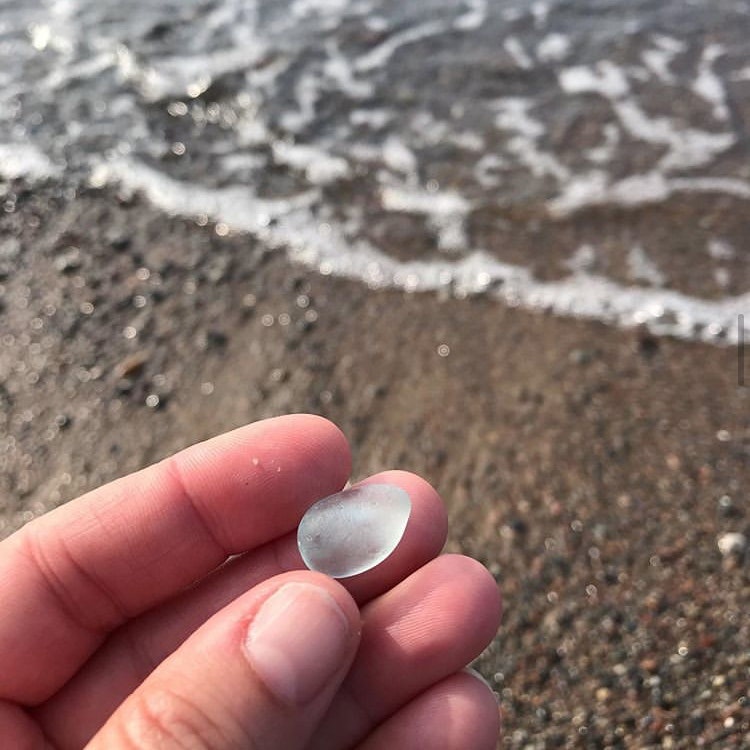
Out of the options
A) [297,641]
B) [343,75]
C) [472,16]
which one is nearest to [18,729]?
[297,641]

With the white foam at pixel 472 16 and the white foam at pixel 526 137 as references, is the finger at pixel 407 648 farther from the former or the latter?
the white foam at pixel 472 16

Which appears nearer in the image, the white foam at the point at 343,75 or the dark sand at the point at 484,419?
the dark sand at the point at 484,419

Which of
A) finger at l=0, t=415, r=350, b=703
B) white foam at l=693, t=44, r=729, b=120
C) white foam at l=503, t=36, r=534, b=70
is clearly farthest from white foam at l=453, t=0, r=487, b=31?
finger at l=0, t=415, r=350, b=703

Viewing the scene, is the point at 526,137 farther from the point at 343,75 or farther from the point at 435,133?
the point at 343,75

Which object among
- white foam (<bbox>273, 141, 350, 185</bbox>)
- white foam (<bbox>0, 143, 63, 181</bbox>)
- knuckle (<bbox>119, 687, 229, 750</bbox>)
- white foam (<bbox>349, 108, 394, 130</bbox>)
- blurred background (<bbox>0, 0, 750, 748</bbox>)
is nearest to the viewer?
knuckle (<bbox>119, 687, 229, 750</bbox>)

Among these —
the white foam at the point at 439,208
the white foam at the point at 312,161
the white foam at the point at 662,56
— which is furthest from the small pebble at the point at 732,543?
the white foam at the point at 662,56

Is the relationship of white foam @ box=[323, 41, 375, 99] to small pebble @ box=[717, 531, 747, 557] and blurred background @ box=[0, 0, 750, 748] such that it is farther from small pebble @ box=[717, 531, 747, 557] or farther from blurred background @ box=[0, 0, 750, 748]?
small pebble @ box=[717, 531, 747, 557]
